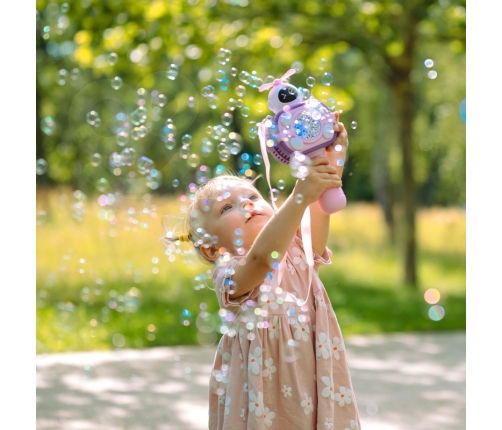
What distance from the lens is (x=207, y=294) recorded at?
7875 mm

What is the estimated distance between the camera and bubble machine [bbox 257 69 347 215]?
82.6 inches

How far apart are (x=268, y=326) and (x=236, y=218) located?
360mm

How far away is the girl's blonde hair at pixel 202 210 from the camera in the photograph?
2352mm

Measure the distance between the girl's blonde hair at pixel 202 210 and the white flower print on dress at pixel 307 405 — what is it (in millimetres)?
578

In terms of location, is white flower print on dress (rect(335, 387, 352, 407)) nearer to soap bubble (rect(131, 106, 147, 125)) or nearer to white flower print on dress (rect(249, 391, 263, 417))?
white flower print on dress (rect(249, 391, 263, 417))

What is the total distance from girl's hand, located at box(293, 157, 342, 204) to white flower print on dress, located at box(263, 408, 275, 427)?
689 millimetres

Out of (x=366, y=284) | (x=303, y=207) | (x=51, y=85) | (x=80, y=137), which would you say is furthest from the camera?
(x=80, y=137)

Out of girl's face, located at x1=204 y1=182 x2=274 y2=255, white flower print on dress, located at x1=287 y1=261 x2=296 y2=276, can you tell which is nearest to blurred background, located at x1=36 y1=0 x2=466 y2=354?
girl's face, located at x1=204 y1=182 x2=274 y2=255

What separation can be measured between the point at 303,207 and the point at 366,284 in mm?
7411

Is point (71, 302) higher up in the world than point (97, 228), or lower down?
lower down

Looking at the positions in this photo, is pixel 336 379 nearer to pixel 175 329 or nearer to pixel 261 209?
pixel 261 209

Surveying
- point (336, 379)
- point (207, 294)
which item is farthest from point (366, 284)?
point (336, 379)

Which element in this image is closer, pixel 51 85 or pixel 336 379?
pixel 336 379
